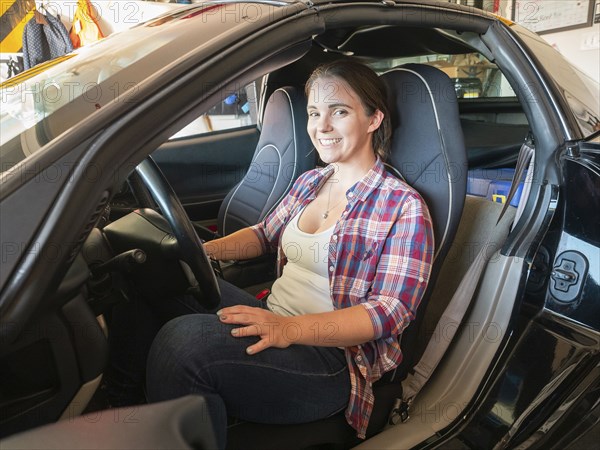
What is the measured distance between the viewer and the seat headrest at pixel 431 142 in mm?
978

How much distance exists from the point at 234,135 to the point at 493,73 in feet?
3.89

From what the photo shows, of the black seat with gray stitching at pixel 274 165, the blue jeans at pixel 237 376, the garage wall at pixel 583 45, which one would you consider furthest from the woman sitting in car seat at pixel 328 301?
the garage wall at pixel 583 45

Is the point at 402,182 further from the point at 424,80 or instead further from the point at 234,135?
the point at 234,135

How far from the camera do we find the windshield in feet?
1.99

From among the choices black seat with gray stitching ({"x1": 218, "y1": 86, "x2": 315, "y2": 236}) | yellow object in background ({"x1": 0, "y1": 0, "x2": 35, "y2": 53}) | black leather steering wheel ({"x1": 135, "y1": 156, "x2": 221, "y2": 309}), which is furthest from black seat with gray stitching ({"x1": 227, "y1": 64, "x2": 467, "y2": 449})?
yellow object in background ({"x1": 0, "y1": 0, "x2": 35, "y2": 53})

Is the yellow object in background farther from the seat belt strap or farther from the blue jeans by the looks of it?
the seat belt strap

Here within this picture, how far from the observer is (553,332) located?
963mm

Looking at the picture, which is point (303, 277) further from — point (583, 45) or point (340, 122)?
point (583, 45)

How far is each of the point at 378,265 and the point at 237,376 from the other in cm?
36

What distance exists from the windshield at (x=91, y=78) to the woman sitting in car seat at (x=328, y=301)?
0.38 m

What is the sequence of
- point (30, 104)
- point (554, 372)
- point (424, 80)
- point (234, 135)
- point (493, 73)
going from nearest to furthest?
point (30, 104)
point (554, 372)
point (424, 80)
point (493, 73)
point (234, 135)

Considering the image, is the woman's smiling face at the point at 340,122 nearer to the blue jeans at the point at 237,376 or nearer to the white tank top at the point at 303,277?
the white tank top at the point at 303,277

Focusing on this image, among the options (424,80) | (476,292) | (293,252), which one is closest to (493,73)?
(424,80)

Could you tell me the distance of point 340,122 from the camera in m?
1.05
